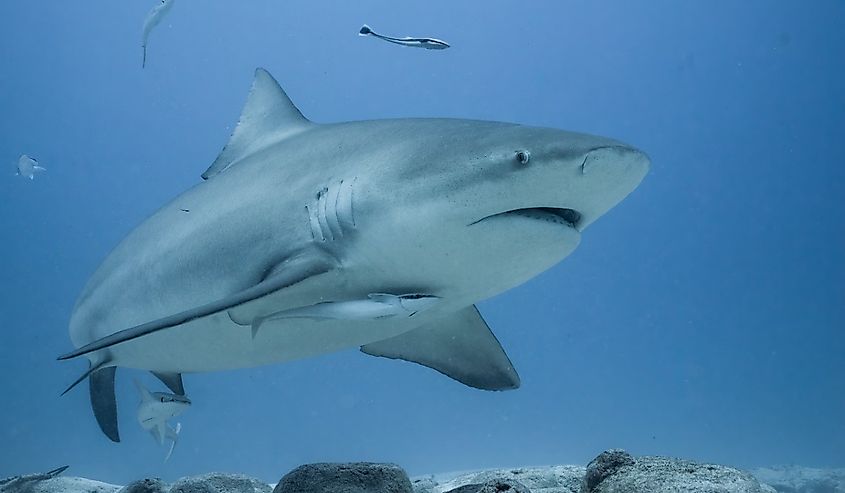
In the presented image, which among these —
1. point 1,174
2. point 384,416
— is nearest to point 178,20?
point 1,174

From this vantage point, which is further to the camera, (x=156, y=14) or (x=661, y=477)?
(x=156, y=14)

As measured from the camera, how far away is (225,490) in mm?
4094

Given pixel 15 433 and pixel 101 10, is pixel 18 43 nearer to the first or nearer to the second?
pixel 101 10

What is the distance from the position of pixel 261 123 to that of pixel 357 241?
232 cm

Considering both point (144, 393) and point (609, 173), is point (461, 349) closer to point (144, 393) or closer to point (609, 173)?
point (609, 173)

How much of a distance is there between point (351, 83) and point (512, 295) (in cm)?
3344

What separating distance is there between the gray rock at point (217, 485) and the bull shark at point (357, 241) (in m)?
0.75

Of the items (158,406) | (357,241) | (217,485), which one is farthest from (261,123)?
(158,406)

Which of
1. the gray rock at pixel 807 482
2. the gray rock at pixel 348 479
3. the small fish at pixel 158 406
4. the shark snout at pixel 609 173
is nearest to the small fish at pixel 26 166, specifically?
the small fish at pixel 158 406

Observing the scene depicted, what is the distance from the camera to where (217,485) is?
13.6 feet

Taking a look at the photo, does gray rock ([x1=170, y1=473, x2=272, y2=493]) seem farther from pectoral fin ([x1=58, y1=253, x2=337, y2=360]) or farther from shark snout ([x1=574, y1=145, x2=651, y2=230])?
shark snout ([x1=574, y1=145, x2=651, y2=230])

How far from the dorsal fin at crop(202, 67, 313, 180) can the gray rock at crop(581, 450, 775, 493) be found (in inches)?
130

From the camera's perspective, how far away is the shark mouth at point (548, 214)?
2.86m

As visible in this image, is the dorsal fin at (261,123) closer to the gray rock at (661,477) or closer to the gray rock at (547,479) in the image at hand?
the gray rock at (547,479)
